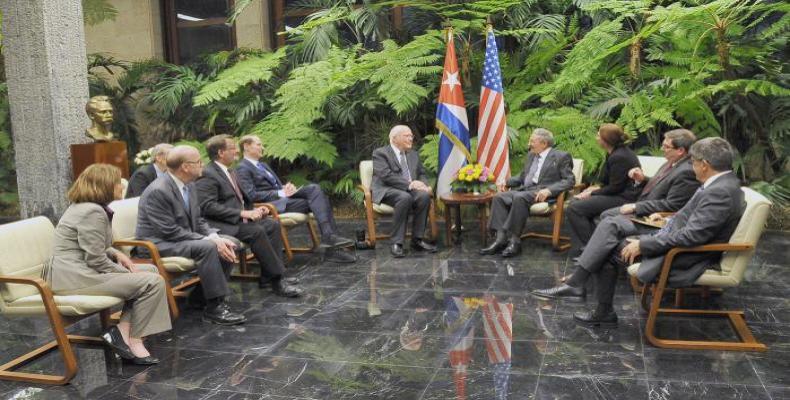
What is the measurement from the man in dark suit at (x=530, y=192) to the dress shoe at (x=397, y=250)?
2.47 feet

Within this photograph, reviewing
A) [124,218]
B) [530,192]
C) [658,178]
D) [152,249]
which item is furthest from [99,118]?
[658,178]

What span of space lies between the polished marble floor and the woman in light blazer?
173mm

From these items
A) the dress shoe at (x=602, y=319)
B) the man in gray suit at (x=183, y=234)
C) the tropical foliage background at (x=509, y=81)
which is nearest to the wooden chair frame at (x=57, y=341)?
the man in gray suit at (x=183, y=234)

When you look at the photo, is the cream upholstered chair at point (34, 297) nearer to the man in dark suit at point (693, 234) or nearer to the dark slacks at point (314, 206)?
the dark slacks at point (314, 206)

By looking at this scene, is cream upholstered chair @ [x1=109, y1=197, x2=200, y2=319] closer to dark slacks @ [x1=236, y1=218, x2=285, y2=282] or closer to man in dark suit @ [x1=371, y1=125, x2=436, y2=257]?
dark slacks @ [x1=236, y1=218, x2=285, y2=282]

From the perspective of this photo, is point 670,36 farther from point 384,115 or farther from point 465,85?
point 384,115

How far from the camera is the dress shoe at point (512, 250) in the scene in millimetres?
6785

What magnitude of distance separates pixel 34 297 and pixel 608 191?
4.55 meters

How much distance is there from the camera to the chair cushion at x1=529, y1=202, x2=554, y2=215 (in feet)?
22.6

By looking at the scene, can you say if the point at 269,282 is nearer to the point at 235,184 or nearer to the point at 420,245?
the point at 235,184

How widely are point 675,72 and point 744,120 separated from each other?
118cm

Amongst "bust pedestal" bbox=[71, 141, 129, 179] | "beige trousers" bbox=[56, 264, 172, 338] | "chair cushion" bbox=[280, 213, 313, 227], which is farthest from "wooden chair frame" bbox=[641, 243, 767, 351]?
"bust pedestal" bbox=[71, 141, 129, 179]

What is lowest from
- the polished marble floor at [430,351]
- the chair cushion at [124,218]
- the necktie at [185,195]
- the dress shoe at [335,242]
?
the polished marble floor at [430,351]

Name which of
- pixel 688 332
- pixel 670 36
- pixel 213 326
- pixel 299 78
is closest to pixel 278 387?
pixel 213 326
